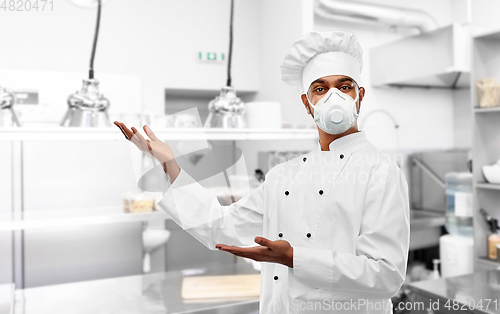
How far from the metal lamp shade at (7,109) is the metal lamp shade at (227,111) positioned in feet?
2.63

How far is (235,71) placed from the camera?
3154 mm

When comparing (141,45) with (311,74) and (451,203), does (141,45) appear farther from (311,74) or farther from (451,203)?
(451,203)

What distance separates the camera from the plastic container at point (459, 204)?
8.59 feet

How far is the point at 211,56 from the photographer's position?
3.07 m

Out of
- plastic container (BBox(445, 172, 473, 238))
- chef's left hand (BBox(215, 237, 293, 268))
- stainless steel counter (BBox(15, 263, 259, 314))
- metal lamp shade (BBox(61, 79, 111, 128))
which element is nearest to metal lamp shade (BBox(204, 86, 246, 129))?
metal lamp shade (BBox(61, 79, 111, 128))

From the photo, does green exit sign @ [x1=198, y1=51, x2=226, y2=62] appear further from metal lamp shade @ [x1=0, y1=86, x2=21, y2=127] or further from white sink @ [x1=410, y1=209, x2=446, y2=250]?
white sink @ [x1=410, y1=209, x2=446, y2=250]

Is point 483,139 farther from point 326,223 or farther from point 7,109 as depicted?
point 7,109

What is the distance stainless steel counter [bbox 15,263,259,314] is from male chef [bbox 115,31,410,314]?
23.3 inches

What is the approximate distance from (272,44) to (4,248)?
2.09 metres

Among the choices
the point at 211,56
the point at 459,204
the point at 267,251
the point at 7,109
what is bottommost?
the point at 459,204

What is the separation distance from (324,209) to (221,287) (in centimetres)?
100

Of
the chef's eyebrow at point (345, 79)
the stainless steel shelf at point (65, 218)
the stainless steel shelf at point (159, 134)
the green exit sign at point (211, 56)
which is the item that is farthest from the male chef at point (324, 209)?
the green exit sign at point (211, 56)

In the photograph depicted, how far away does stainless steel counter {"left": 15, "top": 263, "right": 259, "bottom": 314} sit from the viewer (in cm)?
172

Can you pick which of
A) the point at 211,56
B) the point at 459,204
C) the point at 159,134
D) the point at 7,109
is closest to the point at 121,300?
the point at 159,134
